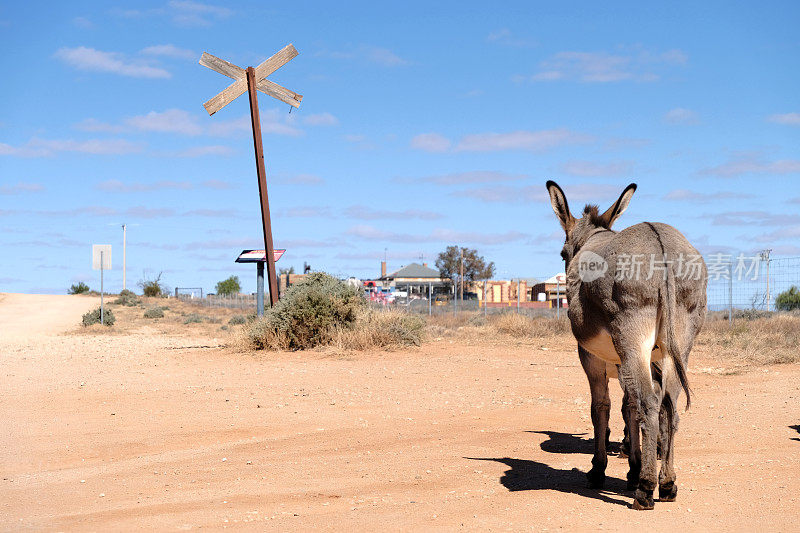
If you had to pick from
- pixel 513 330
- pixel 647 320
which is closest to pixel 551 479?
pixel 647 320

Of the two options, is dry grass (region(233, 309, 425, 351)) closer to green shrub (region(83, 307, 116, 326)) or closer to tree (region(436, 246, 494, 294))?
green shrub (region(83, 307, 116, 326))

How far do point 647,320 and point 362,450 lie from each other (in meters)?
3.89

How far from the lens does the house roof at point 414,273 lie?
11582 centimetres

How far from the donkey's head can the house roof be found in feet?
347

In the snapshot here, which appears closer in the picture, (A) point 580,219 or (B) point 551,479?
(B) point 551,479

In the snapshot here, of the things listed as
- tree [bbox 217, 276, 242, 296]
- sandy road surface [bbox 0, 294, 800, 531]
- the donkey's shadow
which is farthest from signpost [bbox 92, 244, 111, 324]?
tree [bbox 217, 276, 242, 296]

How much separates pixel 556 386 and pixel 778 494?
23.7 feet

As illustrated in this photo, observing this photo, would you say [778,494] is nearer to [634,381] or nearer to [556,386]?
[634,381]

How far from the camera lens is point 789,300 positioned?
31062mm

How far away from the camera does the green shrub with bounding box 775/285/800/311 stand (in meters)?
29.1

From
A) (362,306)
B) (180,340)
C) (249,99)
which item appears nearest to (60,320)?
(180,340)

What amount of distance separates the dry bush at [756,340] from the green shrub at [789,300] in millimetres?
1650

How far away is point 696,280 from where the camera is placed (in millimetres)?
5906

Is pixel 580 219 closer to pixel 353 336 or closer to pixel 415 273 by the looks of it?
pixel 353 336
